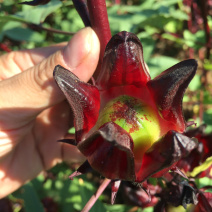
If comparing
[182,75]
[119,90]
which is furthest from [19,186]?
[182,75]

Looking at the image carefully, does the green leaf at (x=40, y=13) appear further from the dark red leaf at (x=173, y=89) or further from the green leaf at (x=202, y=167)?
the green leaf at (x=202, y=167)

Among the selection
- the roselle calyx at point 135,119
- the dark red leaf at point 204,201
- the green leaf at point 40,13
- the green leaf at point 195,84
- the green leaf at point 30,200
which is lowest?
the green leaf at point 30,200

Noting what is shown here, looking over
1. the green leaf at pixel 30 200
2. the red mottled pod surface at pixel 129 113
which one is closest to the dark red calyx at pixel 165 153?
the red mottled pod surface at pixel 129 113

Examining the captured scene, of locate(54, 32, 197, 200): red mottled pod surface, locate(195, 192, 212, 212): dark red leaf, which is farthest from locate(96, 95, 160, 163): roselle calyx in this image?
locate(195, 192, 212, 212): dark red leaf

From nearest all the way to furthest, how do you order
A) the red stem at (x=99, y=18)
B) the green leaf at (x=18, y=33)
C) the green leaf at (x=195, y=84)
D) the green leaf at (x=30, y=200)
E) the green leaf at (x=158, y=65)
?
the red stem at (x=99, y=18) < the green leaf at (x=30, y=200) < the green leaf at (x=158, y=65) < the green leaf at (x=18, y=33) < the green leaf at (x=195, y=84)

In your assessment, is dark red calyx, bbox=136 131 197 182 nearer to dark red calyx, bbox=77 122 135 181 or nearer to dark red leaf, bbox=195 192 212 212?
dark red calyx, bbox=77 122 135 181

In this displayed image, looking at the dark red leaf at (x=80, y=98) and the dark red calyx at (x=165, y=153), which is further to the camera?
the dark red leaf at (x=80, y=98)

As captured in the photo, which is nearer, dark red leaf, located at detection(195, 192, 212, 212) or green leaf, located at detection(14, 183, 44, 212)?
dark red leaf, located at detection(195, 192, 212, 212)
